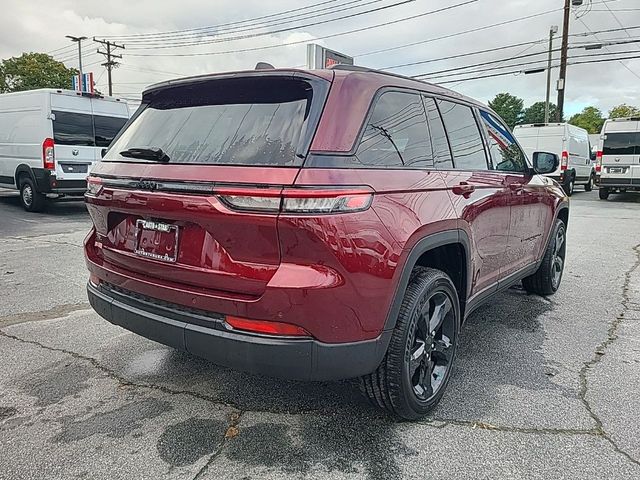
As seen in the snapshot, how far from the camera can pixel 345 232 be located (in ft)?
7.09

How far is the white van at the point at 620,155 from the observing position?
632 inches

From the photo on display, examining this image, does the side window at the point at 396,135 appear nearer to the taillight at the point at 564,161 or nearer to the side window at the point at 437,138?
the side window at the point at 437,138

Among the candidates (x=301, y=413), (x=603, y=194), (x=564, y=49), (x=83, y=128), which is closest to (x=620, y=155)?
(x=603, y=194)

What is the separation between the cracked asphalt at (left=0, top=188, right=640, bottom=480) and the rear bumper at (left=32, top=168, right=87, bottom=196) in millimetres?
6739

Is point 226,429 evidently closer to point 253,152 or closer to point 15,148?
point 253,152

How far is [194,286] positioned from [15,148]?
421 inches

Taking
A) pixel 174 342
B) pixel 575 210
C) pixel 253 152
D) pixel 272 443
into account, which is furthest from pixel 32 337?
pixel 575 210

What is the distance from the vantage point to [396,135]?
2658 millimetres

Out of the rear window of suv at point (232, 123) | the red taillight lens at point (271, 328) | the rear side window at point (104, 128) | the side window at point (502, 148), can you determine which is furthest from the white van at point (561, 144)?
the red taillight lens at point (271, 328)

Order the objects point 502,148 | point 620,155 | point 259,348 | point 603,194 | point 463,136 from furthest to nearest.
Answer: point 603,194
point 620,155
point 502,148
point 463,136
point 259,348

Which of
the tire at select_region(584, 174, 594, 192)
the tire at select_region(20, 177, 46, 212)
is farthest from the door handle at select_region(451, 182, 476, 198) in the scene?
the tire at select_region(584, 174, 594, 192)

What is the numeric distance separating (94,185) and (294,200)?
54.0 inches

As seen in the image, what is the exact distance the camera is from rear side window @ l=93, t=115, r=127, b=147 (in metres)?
11.1

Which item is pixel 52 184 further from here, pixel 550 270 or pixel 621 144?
pixel 621 144
